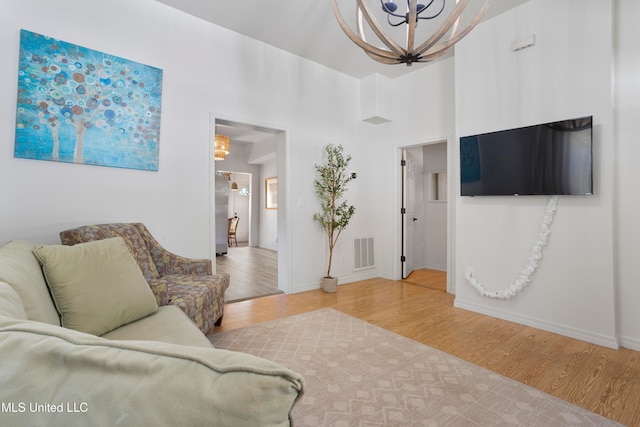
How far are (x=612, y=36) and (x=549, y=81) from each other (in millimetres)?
481

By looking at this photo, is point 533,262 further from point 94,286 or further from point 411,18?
point 94,286

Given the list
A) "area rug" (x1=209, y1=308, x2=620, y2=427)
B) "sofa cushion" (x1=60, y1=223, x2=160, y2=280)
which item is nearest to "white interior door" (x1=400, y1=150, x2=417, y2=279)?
"area rug" (x1=209, y1=308, x2=620, y2=427)

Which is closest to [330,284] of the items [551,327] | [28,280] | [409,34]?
[551,327]

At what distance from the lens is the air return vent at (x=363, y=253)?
4719mm

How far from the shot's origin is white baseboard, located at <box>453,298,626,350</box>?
2.48 meters

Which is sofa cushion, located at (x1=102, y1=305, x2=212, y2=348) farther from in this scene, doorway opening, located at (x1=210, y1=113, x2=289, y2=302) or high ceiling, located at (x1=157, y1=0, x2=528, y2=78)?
→ high ceiling, located at (x1=157, y1=0, x2=528, y2=78)

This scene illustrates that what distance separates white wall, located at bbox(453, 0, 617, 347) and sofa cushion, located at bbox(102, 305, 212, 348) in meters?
2.88

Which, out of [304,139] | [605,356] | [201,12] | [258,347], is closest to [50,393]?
Result: [258,347]

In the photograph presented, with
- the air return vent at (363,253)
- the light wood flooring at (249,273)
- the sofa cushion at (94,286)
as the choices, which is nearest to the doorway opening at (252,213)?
the light wood flooring at (249,273)

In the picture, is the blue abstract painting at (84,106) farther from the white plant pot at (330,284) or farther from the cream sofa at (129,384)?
the cream sofa at (129,384)

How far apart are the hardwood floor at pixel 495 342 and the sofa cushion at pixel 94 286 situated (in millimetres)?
1308

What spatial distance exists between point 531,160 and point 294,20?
2.78 metres

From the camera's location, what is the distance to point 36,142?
238 centimetres

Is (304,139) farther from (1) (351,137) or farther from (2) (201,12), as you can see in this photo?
(2) (201,12)
